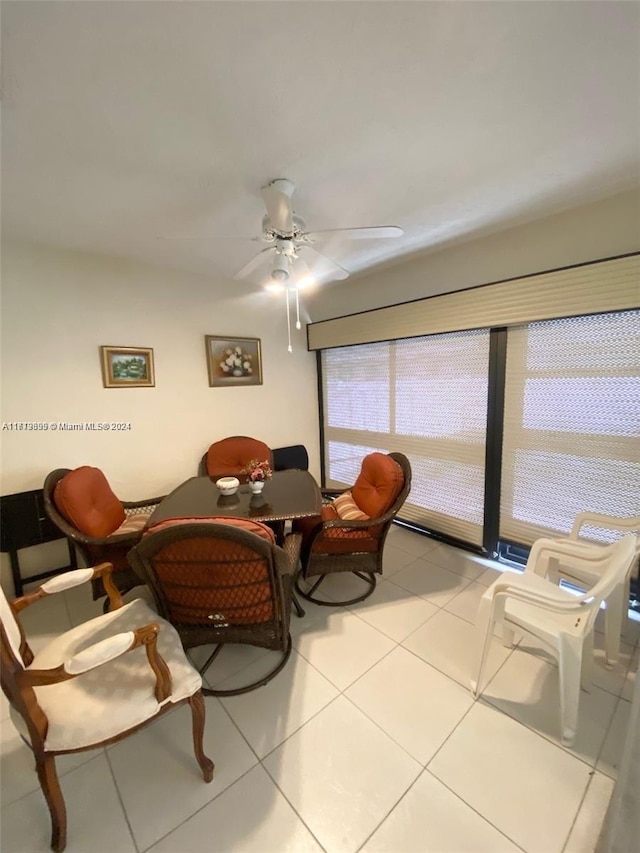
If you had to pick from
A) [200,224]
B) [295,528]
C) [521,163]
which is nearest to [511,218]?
[521,163]

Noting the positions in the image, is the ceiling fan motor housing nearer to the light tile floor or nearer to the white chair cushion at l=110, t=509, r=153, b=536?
the white chair cushion at l=110, t=509, r=153, b=536

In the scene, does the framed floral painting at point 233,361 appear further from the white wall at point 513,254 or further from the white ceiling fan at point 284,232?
the white wall at point 513,254

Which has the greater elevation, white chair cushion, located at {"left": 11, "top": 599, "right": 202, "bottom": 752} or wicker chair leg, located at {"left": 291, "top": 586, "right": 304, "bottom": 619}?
white chair cushion, located at {"left": 11, "top": 599, "right": 202, "bottom": 752}

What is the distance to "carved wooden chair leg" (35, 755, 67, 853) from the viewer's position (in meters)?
1.01

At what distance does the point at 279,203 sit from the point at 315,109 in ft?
1.22

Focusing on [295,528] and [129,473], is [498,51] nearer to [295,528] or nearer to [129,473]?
[295,528]

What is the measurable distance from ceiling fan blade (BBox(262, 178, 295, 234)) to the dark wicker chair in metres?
1.47

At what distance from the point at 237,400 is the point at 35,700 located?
258 cm

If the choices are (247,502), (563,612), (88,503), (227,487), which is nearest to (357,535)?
(247,502)

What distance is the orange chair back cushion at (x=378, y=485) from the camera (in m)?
2.09

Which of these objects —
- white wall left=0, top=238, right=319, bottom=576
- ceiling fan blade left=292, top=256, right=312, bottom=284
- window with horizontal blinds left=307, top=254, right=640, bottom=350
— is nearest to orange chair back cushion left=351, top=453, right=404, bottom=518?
window with horizontal blinds left=307, top=254, right=640, bottom=350

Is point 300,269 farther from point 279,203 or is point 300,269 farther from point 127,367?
point 127,367

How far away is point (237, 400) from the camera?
3297 millimetres

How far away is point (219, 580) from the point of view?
1.34 meters
